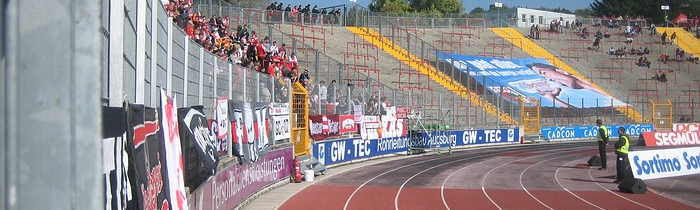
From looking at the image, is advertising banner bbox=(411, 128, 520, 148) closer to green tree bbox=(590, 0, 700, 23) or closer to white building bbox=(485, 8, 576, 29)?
Result: white building bbox=(485, 8, 576, 29)

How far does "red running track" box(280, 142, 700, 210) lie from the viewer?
17.9 metres

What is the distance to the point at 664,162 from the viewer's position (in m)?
22.2

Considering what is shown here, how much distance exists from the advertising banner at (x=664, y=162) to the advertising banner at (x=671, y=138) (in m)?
3.90

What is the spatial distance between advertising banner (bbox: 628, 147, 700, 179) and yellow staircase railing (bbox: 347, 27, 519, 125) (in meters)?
22.2

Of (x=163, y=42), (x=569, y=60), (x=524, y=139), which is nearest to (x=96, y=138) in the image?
Result: (x=163, y=42)

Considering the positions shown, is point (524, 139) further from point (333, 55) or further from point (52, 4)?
point (52, 4)

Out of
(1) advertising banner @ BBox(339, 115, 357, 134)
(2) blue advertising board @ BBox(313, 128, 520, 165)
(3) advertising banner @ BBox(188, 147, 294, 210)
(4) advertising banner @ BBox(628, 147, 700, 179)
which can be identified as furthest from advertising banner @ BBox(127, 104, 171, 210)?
(1) advertising banner @ BBox(339, 115, 357, 134)

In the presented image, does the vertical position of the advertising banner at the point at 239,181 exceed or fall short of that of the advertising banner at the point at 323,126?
it falls short

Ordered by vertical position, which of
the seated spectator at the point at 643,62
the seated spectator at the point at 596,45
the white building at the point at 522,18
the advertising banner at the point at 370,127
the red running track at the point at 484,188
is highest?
the white building at the point at 522,18

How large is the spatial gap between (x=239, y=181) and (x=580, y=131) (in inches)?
1608

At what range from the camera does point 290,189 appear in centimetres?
2042

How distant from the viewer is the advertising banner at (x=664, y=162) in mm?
20952

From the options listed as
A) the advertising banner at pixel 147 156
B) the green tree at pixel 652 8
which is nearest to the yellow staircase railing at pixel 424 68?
the advertising banner at pixel 147 156

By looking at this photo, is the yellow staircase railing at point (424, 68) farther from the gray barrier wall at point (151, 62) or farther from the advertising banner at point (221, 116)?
the gray barrier wall at point (151, 62)
